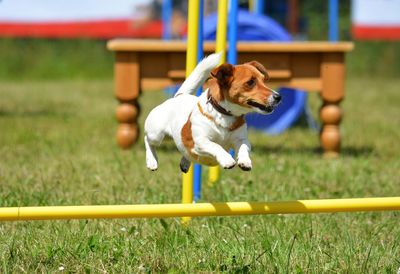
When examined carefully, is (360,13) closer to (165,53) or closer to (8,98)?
(8,98)

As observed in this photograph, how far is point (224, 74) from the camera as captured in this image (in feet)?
10.4

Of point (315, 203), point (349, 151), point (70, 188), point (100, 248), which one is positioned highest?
point (315, 203)

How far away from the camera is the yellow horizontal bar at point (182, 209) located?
120 inches

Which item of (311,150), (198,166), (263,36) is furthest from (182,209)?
(263,36)

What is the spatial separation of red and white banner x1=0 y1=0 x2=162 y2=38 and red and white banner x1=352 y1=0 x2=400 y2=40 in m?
4.23

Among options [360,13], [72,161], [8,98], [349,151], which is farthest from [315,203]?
[360,13]

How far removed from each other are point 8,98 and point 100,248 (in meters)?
8.64

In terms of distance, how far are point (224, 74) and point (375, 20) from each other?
15.4 m

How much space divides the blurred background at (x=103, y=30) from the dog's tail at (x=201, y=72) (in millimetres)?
13130

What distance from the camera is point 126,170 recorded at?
228 inches

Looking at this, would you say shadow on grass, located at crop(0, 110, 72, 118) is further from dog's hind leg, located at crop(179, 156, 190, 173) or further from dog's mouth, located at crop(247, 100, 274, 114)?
dog's mouth, located at crop(247, 100, 274, 114)

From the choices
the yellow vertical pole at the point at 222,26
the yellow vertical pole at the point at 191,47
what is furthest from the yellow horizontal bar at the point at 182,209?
the yellow vertical pole at the point at 222,26

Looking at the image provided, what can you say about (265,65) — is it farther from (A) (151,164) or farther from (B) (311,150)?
(A) (151,164)

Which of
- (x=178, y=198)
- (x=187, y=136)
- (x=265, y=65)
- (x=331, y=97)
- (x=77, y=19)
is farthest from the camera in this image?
(x=77, y=19)
